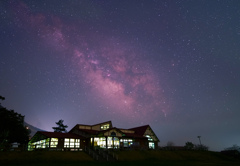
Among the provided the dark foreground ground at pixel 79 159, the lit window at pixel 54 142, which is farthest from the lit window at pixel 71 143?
the dark foreground ground at pixel 79 159

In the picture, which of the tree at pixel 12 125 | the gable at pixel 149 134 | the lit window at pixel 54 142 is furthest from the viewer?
the gable at pixel 149 134

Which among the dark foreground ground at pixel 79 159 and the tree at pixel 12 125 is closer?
the dark foreground ground at pixel 79 159

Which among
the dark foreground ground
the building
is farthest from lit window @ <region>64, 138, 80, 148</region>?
the dark foreground ground

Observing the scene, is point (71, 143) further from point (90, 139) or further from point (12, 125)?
point (12, 125)

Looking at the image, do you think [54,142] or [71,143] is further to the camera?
[71,143]

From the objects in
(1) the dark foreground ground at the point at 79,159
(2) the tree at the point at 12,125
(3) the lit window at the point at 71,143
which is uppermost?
(2) the tree at the point at 12,125

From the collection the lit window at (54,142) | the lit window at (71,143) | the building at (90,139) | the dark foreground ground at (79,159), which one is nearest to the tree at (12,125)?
the building at (90,139)

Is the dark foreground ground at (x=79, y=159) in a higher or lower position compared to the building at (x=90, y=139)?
lower

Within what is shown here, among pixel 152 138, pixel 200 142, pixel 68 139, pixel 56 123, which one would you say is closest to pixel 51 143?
pixel 68 139

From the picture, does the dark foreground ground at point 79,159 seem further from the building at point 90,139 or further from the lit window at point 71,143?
the lit window at point 71,143

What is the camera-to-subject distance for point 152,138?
56.5 metres

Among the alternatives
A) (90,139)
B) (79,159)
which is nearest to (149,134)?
(90,139)

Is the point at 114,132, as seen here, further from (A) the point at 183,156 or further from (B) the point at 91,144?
(A) the point at 183,156

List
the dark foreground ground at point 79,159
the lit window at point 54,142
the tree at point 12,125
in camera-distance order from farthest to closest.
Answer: the lit window at point 54,142, the tree at point 12,125, the dark foreground ground at point 79,159
